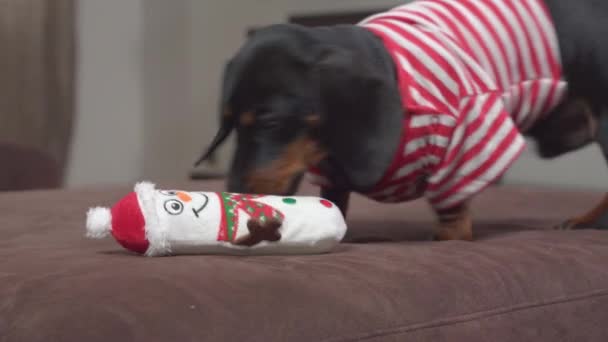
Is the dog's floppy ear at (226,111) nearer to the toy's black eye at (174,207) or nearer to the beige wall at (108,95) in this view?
the toy's black eye at (174,207)

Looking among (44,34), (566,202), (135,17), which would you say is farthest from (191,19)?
(566,202)

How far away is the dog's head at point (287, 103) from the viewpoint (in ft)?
3.13

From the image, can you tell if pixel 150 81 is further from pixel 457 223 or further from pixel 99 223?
pixel 99 223

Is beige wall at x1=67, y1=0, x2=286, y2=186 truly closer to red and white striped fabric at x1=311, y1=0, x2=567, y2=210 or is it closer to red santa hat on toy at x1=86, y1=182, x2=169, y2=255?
red and white striped fabric at x1=311, y1=0, x2=567, y2=210

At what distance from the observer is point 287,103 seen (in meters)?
0.96

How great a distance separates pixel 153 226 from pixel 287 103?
258 millimetres

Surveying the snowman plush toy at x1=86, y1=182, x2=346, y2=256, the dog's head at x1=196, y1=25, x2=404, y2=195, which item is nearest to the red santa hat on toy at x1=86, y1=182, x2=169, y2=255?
the snowman plush toy at x1=86, y1=182, x2=346, y2=256

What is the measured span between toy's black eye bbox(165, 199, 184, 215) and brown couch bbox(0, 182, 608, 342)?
0.05 m

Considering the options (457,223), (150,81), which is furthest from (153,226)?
(150,81)

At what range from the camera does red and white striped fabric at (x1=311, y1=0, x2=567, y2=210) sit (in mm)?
1029

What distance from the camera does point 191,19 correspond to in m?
3.21

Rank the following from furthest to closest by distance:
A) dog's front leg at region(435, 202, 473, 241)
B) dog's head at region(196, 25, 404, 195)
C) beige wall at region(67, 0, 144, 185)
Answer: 1. beige wall at region(67, 0, 144, 185)
2. dog's front leg at region(435, 202, 473, 241)
3. dog's head at region(196, 25, 404, 195)

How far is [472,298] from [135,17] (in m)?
2.47

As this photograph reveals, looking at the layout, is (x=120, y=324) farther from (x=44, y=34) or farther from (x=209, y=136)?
(x=209, y=136)
